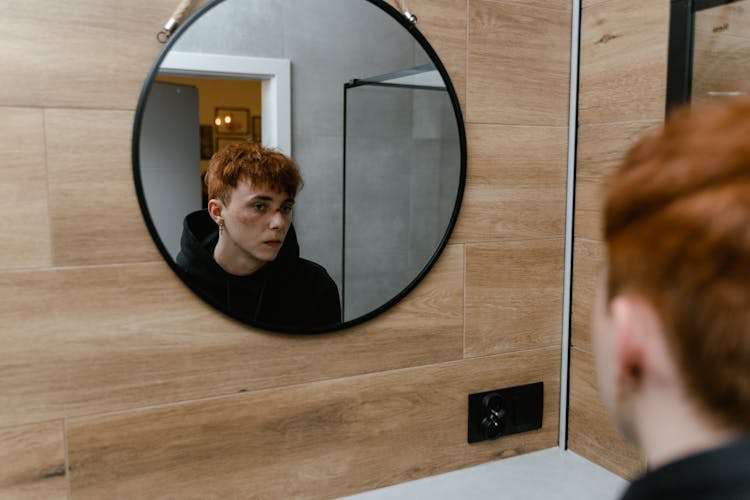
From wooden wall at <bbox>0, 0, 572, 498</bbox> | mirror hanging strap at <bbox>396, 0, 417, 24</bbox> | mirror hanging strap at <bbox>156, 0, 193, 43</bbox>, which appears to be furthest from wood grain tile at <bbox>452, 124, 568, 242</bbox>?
mirror hanging strap at <bbox>156, 0, 193, 43</bbox>

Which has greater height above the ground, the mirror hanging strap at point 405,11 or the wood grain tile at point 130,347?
the mirror hanging strap at point 405,11

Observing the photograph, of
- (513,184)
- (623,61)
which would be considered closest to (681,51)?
(623,61)

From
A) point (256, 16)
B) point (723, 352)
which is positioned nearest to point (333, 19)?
point (256, 16)

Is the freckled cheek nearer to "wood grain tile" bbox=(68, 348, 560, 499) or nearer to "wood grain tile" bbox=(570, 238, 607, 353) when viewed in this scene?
"wood grain tile" bbox=(68, 348, 560, 499)

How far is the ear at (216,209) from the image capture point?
121 centimetres

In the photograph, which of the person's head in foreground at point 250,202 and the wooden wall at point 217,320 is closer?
the wooden wall at point 217,320

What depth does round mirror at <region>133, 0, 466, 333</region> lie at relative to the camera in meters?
1.17

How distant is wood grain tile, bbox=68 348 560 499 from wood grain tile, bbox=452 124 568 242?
0.95 ft

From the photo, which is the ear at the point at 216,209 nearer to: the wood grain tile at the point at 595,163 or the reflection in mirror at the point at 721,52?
the wood grain tile at the point at 595,163

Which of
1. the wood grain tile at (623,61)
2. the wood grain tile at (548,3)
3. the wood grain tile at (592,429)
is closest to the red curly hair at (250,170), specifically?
the wood grain tile at (548,3)

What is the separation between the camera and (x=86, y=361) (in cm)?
116

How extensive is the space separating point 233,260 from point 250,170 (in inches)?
6.5

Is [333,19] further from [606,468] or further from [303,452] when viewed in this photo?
[606,468]

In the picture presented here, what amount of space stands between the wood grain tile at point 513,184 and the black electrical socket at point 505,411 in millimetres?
350
